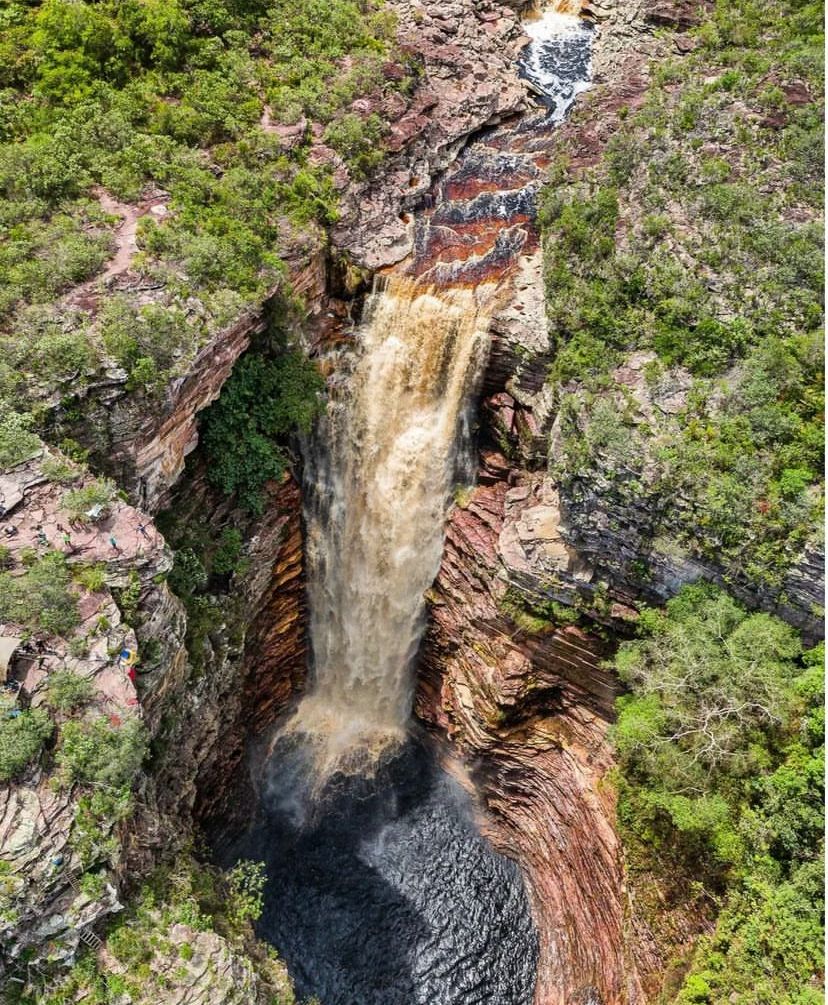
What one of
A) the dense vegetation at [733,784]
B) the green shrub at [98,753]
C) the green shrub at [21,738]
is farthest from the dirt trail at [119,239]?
the dense vegetation at [733,784]

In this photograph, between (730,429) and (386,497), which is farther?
(386,497)

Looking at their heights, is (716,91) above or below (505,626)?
above

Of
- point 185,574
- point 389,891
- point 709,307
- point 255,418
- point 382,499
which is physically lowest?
point 389,891

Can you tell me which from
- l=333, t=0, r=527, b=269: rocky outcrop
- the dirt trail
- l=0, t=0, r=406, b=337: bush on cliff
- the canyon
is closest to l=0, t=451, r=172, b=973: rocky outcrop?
the canyon

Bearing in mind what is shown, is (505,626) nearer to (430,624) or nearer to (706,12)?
(430,624)

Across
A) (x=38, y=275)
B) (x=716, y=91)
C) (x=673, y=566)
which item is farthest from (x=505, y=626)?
(x=716, y=91)

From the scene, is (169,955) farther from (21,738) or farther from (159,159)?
(159,159)

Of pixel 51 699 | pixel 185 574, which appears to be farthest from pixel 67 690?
pixel 185 574

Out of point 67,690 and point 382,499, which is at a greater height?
point 67,690
